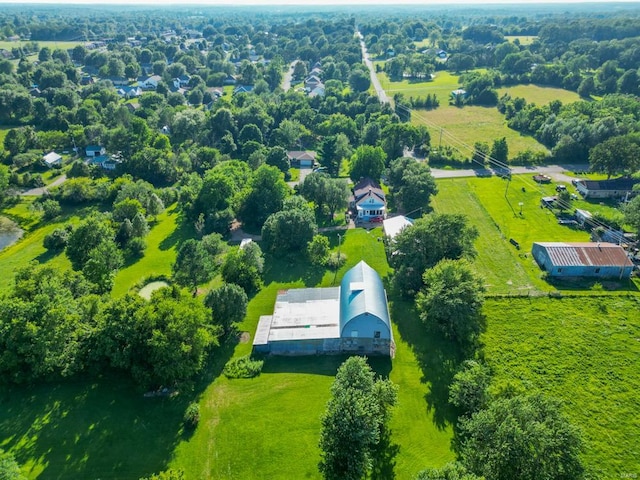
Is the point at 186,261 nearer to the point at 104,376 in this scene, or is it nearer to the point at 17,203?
the point at 104,376

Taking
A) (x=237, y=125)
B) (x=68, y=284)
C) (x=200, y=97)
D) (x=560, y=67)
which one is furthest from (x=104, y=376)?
(x=560, y=67)

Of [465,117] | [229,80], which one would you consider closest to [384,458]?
[465,117]

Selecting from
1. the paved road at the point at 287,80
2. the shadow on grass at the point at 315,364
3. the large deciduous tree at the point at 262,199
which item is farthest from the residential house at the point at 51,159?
the paved road at the point at 287,80

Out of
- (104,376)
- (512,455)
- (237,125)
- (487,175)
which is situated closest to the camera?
(512,455)

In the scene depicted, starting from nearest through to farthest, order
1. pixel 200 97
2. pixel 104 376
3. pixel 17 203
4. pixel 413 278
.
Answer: pixel 104 376 < pixel 413 278 < pixel 17 203 < pixel 200 97

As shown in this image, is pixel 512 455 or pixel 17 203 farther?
pixel 17 203

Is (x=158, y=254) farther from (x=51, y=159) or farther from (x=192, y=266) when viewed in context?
(x=51, y=159)

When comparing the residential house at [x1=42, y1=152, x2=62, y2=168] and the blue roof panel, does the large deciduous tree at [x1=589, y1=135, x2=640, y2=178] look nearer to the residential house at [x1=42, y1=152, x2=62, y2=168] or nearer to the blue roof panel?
the blue roof panel
